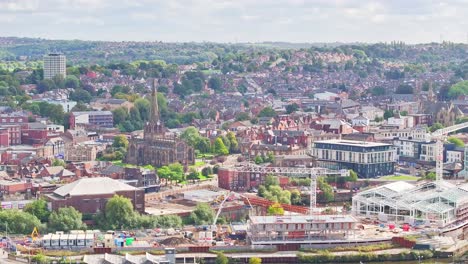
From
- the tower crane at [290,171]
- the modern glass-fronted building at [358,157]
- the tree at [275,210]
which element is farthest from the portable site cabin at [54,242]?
the modern glass-fronted building at [358,157]

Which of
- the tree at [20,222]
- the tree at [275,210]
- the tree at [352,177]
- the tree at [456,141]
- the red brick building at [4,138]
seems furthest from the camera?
the red brick building at [4,138]

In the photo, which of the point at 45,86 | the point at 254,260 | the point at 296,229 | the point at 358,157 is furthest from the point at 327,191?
the point at 45,86

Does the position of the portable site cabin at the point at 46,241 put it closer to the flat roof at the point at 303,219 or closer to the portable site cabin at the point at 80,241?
the portable site cabin at the point at 80,241

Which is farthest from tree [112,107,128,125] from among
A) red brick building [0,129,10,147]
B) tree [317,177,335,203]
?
tree [317,177,335,203]

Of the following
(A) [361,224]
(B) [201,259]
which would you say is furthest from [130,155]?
(B) [201,259]

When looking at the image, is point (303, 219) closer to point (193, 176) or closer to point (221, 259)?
point (221, 259)

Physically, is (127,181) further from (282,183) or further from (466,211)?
(466,211)
